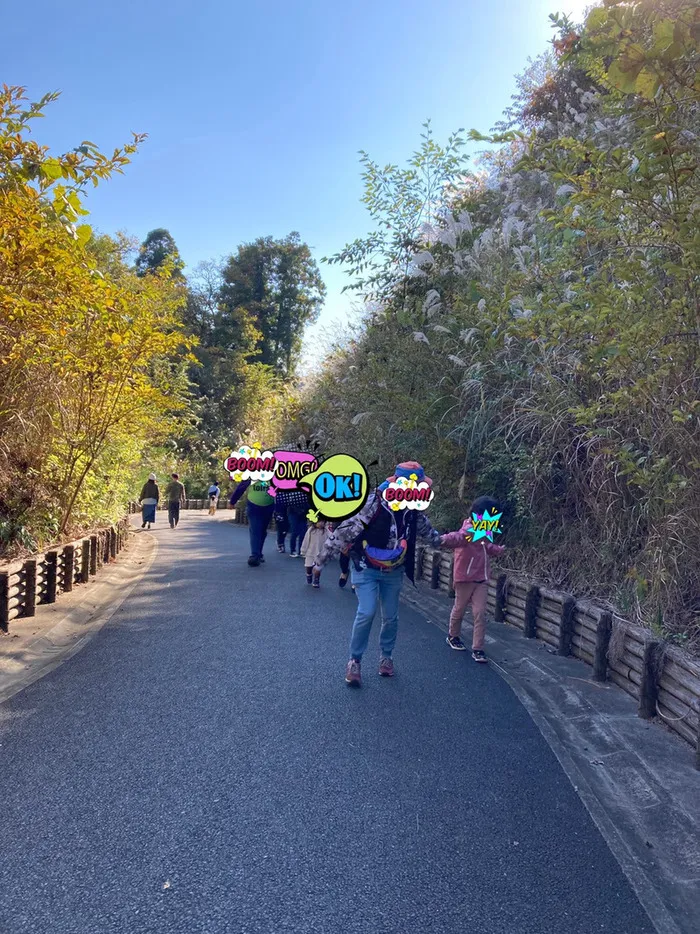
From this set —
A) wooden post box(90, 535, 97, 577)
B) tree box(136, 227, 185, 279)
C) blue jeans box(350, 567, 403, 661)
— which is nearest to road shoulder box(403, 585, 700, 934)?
blue jeans box(350, 567, 403, 661)

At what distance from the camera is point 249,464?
332 centimetres

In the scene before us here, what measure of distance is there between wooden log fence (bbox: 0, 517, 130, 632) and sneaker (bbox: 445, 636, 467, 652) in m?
4.42

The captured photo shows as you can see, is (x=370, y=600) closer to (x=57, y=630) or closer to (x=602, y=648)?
(x=602, y=648)

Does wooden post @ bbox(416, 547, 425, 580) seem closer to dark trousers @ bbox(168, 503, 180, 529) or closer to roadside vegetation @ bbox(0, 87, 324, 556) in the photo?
roadside vegetation @ bbox(0, 87, 324, 556)

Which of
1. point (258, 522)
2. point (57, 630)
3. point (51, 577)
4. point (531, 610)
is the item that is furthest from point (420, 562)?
point (57, 630)

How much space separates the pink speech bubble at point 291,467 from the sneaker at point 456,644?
424 centimetres

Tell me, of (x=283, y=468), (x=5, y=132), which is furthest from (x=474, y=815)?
(x=5, y=132)

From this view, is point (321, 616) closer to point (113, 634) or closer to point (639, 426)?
point (113, 634)

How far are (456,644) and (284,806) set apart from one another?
381cm

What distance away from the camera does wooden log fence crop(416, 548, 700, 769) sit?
15.5 feet

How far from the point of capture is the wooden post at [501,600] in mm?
8367

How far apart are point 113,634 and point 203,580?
3.44 metres

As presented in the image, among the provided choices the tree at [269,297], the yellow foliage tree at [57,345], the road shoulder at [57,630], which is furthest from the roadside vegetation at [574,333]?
the tree at [269,297]

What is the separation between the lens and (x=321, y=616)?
26.7 ft
